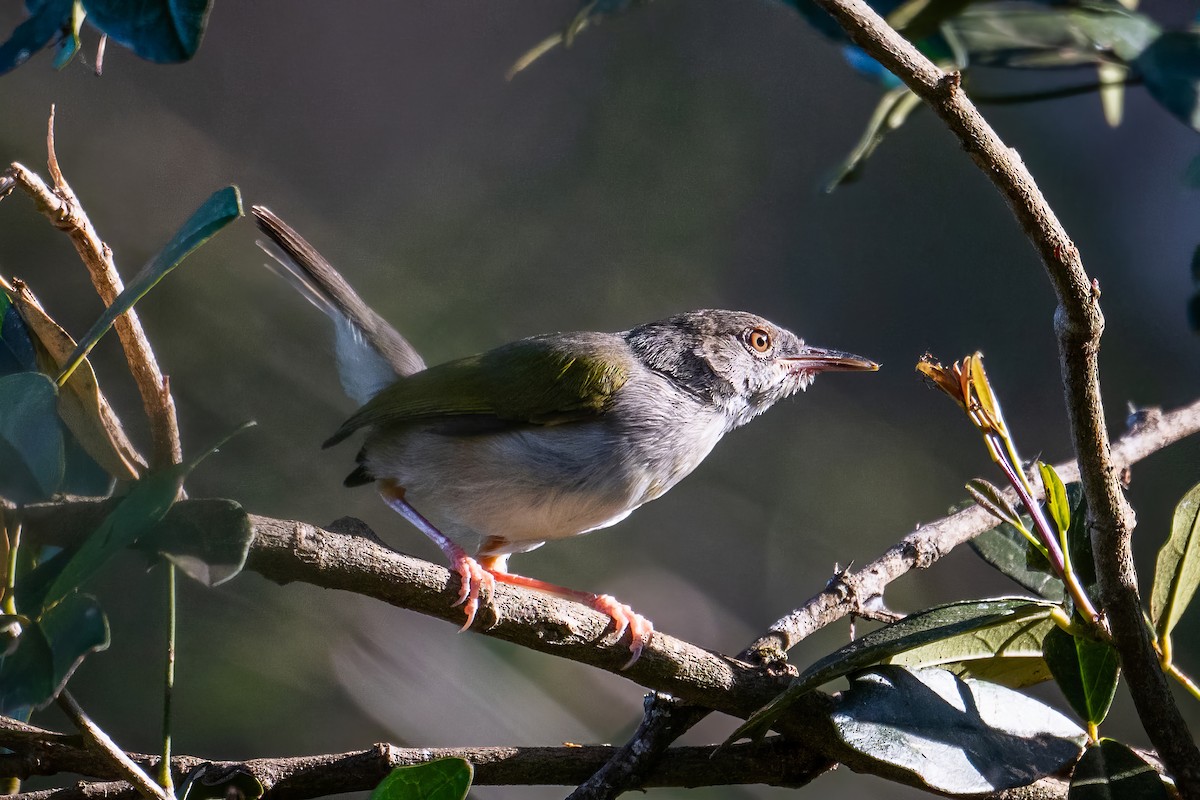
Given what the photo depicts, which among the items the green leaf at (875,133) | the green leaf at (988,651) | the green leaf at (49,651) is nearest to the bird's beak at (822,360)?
the green leaf at (875,133)

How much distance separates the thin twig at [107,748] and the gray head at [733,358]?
252cm

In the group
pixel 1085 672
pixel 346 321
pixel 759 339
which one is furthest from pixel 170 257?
pixel 759 339

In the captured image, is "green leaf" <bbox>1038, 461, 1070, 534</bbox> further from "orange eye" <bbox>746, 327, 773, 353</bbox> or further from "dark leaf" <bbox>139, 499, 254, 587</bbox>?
"orange eye" <bbox>746, 327, 773, 353</bbox>

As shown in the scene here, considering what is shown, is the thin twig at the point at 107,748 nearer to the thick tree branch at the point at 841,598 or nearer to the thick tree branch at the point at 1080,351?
the thick tree branch at the point at 841,598

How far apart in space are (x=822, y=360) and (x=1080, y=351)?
2.50 meters

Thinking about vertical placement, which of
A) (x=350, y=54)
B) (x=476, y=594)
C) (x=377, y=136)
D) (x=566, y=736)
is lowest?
(x=566, y=736)

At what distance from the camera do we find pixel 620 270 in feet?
23.0

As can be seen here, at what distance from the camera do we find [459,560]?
301 cm

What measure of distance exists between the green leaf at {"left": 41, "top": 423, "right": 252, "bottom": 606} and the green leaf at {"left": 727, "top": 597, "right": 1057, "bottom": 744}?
2.60ft

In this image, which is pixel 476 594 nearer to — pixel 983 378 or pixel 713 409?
pixel 983 378

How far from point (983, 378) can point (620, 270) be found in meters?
5.68

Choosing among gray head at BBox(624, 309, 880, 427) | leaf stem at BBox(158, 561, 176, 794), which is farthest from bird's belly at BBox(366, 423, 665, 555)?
leaf stem at BBox(158, 561, 176, 794)

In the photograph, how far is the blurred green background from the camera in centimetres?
487

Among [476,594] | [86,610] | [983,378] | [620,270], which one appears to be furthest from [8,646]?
[620,270]
